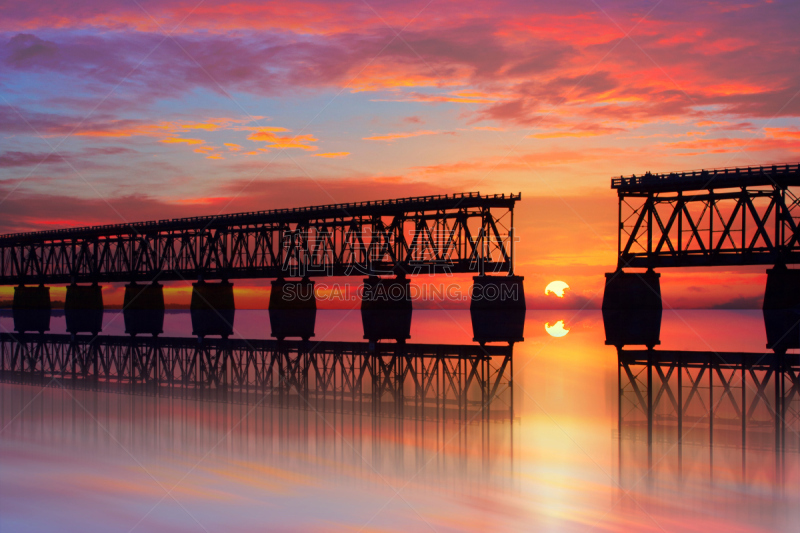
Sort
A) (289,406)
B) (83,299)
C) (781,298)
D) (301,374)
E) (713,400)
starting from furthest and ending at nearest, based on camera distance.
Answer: (83,299), (781,298), (301,374), (713,400), (289,406)

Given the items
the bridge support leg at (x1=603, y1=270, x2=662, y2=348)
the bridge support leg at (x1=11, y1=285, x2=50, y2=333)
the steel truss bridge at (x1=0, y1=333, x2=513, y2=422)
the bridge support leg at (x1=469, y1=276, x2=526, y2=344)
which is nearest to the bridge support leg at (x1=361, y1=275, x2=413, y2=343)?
the bridge support leg at (x1=469, y1=276, x2=526, y2=344)

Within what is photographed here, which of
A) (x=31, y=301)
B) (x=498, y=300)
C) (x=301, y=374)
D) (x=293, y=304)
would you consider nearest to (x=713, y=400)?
(x=301, y=374)

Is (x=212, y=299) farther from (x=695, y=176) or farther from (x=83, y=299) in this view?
(x=695, y=176)

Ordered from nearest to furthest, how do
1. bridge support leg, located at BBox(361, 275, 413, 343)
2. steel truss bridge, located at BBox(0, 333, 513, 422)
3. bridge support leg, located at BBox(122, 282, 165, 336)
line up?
1. steel truss bridge, located at BBox(0, 333, 513, 422)
2. bridge support leg, located at BBox(361, 275, 413, 343)
3. bridge support leg, located at BBox(122, 282, 165, 336)

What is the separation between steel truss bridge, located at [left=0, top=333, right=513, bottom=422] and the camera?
25016 millimetres

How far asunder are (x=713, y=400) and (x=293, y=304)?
73482 millimetres

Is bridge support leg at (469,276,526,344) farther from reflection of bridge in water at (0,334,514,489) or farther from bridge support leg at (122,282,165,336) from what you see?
bridge support leg at (122,282,165,336)

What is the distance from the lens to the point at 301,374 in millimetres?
34281

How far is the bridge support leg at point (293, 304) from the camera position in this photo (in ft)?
280

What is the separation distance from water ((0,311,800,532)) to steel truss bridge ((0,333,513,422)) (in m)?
0.31

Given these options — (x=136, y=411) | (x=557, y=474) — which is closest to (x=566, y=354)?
(x=136, y=411)

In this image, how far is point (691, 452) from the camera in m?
16.3

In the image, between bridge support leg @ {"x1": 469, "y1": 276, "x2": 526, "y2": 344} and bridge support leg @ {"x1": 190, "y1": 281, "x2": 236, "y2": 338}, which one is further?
bridge support leg @ {"x1": 190, "y1": 281, "x2": 236, "y2": 338}

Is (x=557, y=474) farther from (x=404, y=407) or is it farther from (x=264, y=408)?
(x=264, y=408)
